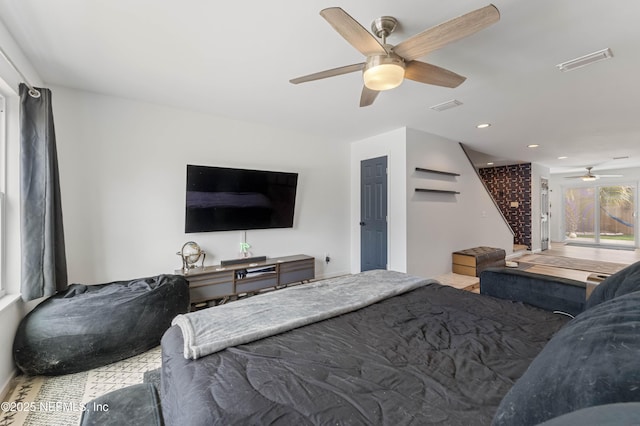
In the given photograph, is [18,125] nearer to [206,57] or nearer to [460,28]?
[206,57]

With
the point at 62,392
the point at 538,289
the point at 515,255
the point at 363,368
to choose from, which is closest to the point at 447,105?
the point at 538,289

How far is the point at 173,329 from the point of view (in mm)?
1438

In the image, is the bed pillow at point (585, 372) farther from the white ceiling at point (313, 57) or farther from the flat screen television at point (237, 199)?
the flat screen television at point (237, 199)

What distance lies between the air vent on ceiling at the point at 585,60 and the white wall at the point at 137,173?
334 centimetres

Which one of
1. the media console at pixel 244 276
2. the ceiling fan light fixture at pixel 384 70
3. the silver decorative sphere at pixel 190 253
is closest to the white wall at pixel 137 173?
the silver decorative sphere at pixel 190 253

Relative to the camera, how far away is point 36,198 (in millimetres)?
2154

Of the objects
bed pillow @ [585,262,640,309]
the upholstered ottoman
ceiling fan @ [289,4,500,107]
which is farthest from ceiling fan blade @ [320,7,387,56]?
the upholstered ottoman

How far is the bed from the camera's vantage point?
0.86 m

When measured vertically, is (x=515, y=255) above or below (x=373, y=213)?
below

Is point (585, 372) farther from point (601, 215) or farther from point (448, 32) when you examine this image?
point (601, 215)

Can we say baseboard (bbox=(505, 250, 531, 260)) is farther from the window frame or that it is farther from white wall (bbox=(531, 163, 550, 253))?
the window frame

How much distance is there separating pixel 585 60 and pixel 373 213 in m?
3.06

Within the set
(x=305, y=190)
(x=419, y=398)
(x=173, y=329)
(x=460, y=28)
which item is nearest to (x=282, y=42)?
(x=460, y=28)

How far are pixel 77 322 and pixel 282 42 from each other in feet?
8.69
